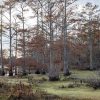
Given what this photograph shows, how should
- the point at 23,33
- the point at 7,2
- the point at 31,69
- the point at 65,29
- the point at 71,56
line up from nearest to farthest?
the point at 65,29 < the point at 7,2 < the point at 23,33 < the point at 31,69 < the point at 71,56

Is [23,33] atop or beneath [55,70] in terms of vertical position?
atop

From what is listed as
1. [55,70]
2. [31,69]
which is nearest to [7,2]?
[31,69]

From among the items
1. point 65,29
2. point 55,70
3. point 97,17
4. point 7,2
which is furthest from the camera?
point 97,17

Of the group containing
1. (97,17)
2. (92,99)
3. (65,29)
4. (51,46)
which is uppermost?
(97,17)

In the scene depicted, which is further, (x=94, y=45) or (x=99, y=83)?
(x=94, y=45)

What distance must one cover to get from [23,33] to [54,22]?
11.8 metres

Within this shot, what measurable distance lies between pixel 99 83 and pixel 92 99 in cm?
489

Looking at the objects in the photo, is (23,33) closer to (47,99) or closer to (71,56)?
(71,56)

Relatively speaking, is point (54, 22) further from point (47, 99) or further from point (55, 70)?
point (47, 99)

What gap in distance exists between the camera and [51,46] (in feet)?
85.1

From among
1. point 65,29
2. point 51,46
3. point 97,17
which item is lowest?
point 51,46

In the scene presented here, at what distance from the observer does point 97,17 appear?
150 feet

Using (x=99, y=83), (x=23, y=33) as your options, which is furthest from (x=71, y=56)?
(x=99, y=83)

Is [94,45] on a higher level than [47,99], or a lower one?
higher
